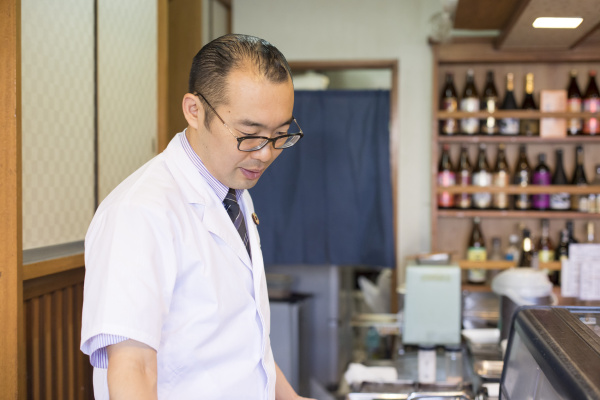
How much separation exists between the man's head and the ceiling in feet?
5.03

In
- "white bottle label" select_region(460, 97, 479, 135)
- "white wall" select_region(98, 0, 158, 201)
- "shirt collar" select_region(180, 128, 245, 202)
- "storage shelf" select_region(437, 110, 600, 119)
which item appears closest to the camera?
"shirt collar" select_region(180, 128, 245, 202)

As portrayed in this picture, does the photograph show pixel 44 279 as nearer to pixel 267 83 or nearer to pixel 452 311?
pixel 267 83

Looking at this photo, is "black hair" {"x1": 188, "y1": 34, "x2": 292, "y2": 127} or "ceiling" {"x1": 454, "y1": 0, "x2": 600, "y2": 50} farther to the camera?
"ceiling" {"x1": 454, "y1": 0, "x2": 600, "y2": 50}

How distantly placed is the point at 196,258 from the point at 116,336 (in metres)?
0.19

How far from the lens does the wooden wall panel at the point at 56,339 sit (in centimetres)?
153

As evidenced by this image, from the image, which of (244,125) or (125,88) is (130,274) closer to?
(244,125)

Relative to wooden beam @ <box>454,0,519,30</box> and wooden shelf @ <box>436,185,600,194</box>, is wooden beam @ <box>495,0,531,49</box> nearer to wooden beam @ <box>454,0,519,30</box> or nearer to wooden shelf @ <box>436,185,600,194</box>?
wooden beam @ <box>454,0,519,30</box>

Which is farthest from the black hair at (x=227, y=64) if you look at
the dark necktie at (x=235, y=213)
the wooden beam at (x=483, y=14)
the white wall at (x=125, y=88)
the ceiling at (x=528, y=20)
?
the wooden beam at (x=483, y=14)

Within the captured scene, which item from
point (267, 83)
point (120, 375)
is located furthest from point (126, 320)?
point (267, 83)

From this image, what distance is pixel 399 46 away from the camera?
3455mm

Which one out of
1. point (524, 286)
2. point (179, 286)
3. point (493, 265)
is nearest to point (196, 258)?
point (179, 286)

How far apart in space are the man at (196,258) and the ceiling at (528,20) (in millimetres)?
1575

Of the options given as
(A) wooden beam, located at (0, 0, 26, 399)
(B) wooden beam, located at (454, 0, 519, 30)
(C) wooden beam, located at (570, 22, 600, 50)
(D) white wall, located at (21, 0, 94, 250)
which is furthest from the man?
(C) wooden beam, located at (570, 22, 600, 50)

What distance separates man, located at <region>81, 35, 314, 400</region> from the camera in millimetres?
874
